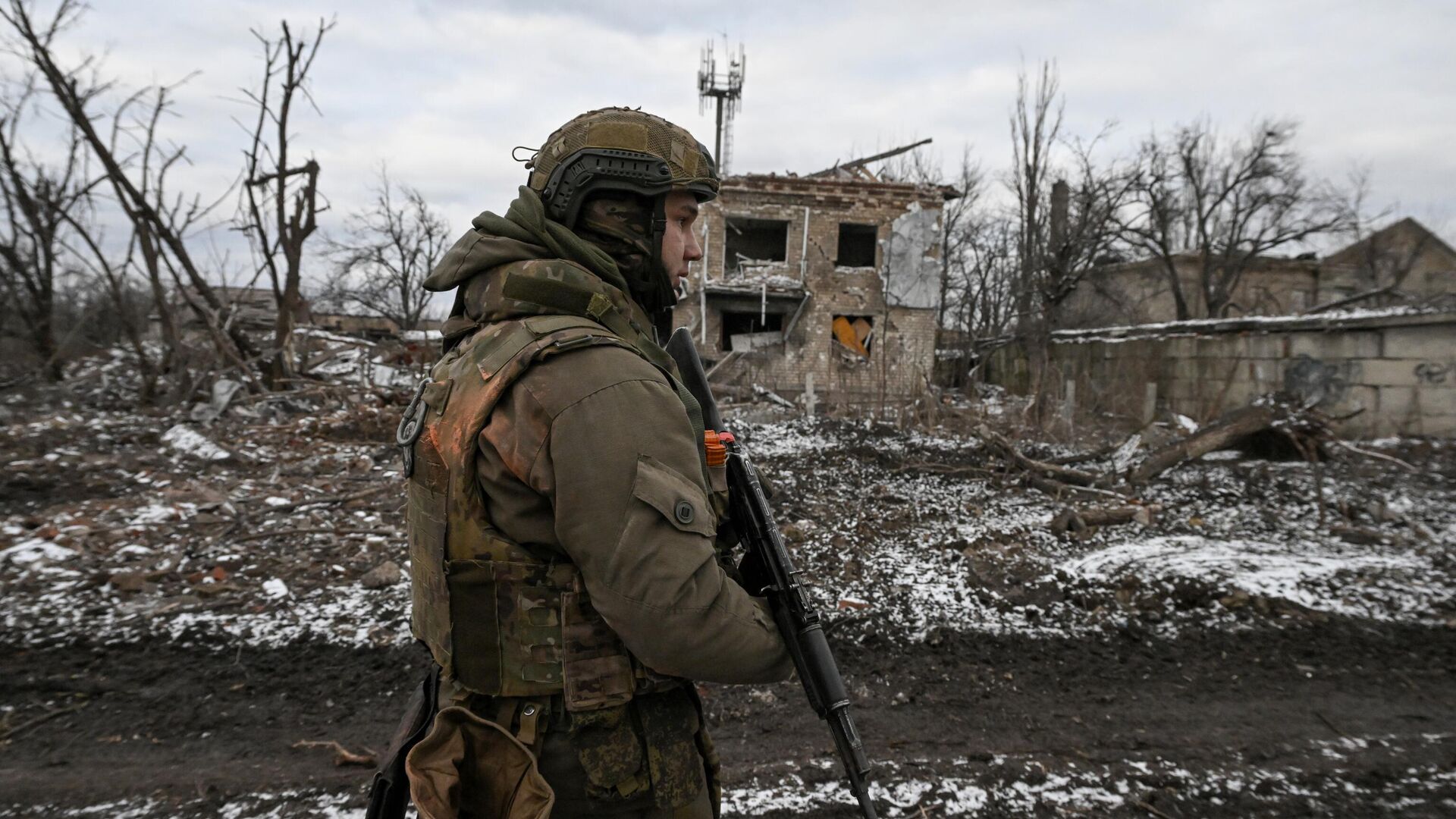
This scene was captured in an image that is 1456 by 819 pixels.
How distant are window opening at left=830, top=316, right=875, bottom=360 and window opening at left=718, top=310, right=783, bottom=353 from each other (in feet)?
5.49

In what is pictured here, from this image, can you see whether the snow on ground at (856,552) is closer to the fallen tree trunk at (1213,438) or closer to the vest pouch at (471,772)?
the fallen tree trunk at (1213,438)

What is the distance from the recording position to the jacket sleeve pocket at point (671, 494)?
1280 mm

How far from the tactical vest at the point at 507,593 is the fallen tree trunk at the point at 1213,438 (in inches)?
289

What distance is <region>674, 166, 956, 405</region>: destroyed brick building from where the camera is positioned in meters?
20.5

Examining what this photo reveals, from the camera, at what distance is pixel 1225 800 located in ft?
9.70

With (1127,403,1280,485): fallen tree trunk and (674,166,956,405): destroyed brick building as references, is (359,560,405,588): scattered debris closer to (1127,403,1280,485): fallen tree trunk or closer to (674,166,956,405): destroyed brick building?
(1127,403,1280,485): fallen tree trunk

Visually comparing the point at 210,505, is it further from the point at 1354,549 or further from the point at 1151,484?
the point at 1354,549

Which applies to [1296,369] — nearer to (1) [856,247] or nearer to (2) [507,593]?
(2) [507,593]

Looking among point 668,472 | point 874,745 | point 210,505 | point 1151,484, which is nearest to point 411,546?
point 668,472

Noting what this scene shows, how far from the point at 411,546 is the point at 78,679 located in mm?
3407

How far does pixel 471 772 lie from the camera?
1.44 m

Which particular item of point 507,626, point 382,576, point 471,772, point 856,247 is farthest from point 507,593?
point 856,247

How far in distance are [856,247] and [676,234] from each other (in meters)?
21.9

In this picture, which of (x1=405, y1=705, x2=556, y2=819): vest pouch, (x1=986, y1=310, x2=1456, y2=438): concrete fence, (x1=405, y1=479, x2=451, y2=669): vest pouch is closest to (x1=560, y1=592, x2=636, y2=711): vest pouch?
(x1=405, y1=705, x2=556, y2=819): vest pouch
